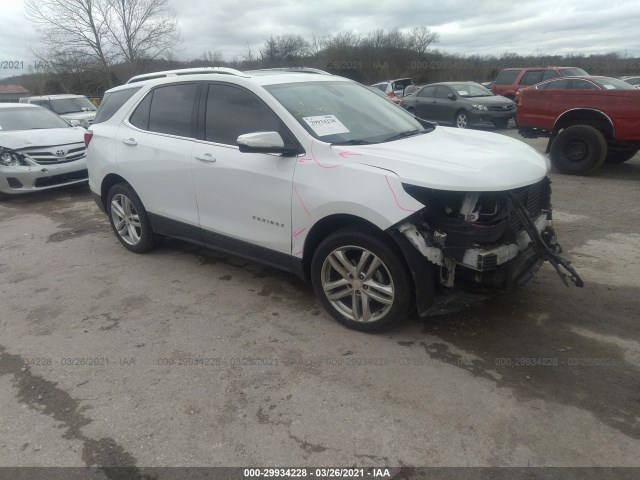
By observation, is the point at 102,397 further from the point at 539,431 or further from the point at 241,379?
the point at 539,431

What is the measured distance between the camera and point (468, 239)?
2.83 m

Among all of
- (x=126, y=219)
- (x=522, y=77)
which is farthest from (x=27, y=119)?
(x=522, y=77)

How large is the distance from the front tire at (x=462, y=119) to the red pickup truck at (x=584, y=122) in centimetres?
531

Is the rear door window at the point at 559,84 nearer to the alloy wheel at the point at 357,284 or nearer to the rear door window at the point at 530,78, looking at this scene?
the rear door window at the point at 530,78

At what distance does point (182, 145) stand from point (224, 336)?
71.1 inches

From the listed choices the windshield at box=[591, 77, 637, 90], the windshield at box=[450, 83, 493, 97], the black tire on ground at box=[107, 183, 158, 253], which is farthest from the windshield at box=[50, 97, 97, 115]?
the windshield at box=[591, 77, 637, 90]

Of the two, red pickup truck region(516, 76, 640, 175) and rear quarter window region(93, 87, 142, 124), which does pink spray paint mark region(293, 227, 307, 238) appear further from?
red pickup truck region(516, 76, 640, 175)

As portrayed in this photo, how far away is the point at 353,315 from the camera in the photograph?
3.33 m

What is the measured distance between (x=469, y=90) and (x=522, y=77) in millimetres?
3392

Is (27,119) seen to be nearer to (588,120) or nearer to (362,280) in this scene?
(362,280)

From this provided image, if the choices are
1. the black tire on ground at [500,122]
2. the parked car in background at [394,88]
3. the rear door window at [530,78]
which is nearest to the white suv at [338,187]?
the black tire on ground at [500,122]

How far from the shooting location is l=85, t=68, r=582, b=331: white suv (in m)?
2.89

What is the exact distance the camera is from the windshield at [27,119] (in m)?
8.47

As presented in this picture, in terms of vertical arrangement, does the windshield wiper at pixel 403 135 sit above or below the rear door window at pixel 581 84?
above
